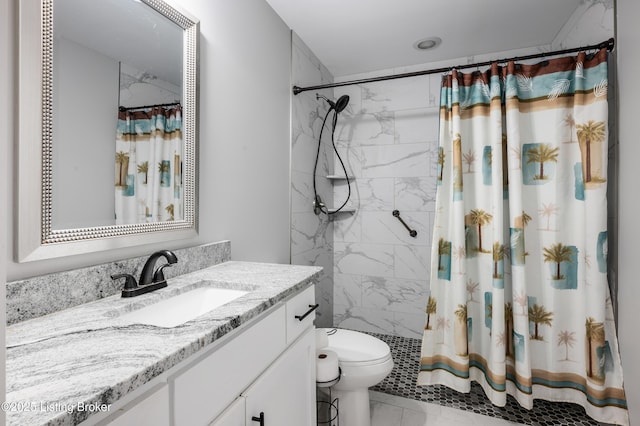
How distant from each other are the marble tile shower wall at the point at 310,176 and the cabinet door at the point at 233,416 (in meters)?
1.32

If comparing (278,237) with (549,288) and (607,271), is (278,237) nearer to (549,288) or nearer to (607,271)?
(549,288)

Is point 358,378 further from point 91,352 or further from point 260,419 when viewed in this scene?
point 91,352

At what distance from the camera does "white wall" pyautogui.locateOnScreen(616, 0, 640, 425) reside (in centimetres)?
143

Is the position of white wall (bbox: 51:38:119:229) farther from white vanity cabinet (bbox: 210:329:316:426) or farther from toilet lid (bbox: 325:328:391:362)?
toilet lid (bbox: 325:328:391:362)

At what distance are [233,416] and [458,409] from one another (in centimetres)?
159

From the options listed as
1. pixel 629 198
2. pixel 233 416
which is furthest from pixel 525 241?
pixel 233 416

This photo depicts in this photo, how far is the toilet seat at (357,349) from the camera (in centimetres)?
155

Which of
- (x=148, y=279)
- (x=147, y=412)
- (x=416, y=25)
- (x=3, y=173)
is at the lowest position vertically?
(x=147, y=412)

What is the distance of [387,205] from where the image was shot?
2797mm

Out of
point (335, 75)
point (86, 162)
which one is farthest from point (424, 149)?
point (86, 162)

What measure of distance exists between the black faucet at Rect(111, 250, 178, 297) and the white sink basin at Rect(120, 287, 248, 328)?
2.3 inches

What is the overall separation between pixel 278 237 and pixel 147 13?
127 cm

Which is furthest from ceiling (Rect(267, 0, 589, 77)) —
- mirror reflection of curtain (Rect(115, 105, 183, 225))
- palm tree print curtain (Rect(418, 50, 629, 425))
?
mirror reflection of curtain (Rect(115, 105, 183, 225))

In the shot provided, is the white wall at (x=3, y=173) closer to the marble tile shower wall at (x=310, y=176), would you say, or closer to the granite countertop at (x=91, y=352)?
the granite countertop at (x=91, y=352)
